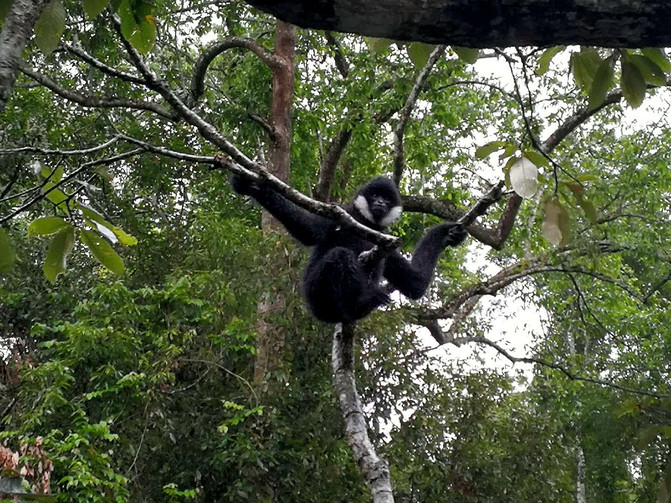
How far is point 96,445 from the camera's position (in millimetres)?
5855

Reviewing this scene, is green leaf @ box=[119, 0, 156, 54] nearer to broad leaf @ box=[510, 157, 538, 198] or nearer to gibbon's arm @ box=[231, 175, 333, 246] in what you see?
broad leaf @ box=[510, 157, 538, 198]

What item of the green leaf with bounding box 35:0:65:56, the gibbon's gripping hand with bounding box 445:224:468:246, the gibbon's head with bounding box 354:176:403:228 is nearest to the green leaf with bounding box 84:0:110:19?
the green leaf with bounding box 35:0:65:56

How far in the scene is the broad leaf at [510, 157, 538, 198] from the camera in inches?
83.9

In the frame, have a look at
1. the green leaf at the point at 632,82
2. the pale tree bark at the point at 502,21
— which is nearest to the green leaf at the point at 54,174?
the pale tree bark at the point at 502,21

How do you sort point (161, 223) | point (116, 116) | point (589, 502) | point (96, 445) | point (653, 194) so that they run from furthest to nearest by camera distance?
point (589, 502)
point (653, 194)
point (116, 116)
point (161, 223)
point (96, 445)

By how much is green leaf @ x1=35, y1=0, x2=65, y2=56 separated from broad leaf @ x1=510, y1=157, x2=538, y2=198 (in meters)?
1.24

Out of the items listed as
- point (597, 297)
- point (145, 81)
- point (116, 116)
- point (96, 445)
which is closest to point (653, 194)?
point (597, 297)

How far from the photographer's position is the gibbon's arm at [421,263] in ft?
16.6

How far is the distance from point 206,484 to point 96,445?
1.10 m

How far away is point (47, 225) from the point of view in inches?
71.2

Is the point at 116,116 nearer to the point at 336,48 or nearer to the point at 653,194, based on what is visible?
the point at 336,48

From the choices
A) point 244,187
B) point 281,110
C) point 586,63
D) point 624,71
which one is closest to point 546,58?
Result: point 586,63

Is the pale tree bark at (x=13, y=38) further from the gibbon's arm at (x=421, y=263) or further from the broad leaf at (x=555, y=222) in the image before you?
the gibbon's arm at (x=421, y=263)

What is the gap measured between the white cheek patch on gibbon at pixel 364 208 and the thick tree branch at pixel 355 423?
3.82ft
